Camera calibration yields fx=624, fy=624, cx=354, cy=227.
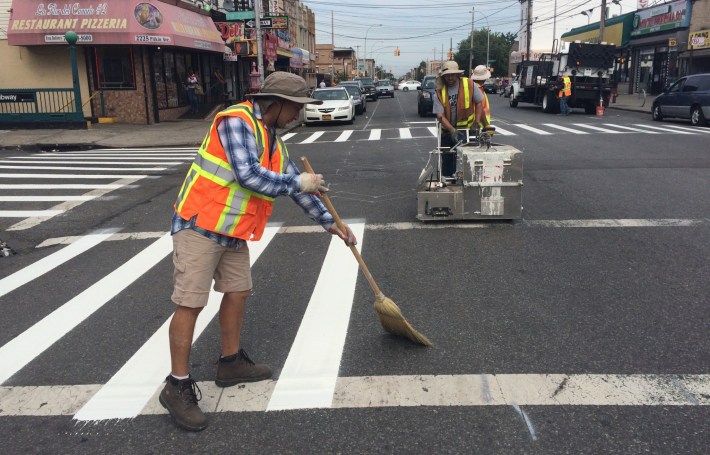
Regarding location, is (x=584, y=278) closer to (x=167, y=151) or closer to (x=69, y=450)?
(x=69, y=450)

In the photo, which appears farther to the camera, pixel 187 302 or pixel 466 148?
pixel 466 148

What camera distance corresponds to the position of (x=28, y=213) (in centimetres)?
895

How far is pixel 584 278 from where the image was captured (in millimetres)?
5457

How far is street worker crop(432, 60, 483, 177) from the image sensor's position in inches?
322

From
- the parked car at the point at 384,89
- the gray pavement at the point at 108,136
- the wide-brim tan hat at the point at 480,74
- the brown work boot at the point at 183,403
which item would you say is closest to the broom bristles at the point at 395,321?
the brown work boot at the point at 183,403

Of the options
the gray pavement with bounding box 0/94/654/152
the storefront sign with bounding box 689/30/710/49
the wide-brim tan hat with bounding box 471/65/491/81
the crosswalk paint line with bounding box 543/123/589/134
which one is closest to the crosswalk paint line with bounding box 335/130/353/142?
the gray pavement with bounding box 0/94/654/152

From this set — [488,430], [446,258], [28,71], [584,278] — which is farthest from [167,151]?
[488,430]

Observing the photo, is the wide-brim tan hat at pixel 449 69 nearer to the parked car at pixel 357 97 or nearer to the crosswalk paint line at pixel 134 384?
the crosswalk paint line at pixel 134 384

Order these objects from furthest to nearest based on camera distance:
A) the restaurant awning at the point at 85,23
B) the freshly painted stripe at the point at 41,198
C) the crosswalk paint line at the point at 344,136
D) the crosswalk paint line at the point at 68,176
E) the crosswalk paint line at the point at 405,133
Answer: the restaurant awning at the point at 85,23, the crosswalk paint line at the point at 405,133, the crosswalk paint line at the point at 344,136, the crosswalk paint line at the point at 68,176, the freshly painted stripe at the point at 41,198

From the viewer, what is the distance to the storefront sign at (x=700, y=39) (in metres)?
33.8

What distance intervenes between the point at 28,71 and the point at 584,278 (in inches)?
936

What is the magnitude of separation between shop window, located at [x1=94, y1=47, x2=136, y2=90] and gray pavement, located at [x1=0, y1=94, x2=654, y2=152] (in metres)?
1.51

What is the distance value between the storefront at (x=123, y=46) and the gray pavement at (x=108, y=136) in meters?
1.16

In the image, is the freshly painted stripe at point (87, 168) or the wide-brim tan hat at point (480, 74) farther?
the freshly painted stripe at point (87, 168)
